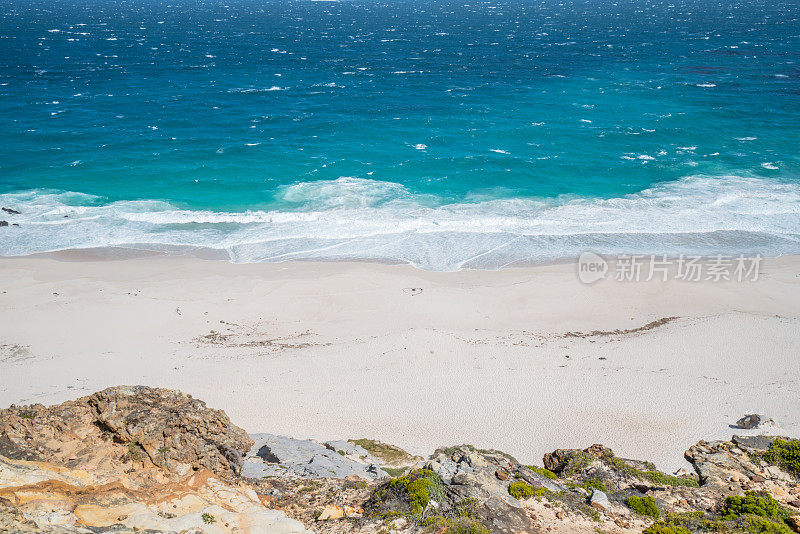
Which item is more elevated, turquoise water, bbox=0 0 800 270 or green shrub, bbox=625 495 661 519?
turquoise water, bbox=0 0 800 270

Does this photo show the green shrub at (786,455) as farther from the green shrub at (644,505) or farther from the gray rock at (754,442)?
the green shrub at (644,505)

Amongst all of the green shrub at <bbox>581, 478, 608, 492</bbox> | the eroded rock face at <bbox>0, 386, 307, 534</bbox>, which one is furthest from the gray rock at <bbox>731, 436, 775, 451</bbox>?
the eroded rock face at <bbox>0, 386, 307, 534</bbox>

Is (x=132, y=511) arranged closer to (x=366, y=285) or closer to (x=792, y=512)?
(x=792, y=512)

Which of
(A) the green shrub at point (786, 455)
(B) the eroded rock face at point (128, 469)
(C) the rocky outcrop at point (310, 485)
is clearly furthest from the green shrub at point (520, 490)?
(A) the green shrub at point (786, 455)

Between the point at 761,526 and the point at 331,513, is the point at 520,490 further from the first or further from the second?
the point at 761,526

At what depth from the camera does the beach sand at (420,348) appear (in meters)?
15.7

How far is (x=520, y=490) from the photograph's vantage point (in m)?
10.0

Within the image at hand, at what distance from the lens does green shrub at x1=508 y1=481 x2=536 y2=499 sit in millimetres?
9952

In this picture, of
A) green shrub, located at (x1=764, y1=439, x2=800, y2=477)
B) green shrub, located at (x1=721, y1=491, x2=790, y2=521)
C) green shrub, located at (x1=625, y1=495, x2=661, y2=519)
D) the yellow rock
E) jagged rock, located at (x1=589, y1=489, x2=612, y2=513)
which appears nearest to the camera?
the yellow rock

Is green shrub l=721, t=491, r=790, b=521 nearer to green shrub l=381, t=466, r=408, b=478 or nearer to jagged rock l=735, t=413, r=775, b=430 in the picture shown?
jagged rock l=735, t=413, r=775, b=430

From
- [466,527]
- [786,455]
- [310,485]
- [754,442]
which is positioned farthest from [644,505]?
[310,485]

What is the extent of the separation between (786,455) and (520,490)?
606 cm

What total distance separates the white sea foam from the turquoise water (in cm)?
15

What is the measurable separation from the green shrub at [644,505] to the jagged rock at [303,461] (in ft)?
16.1
